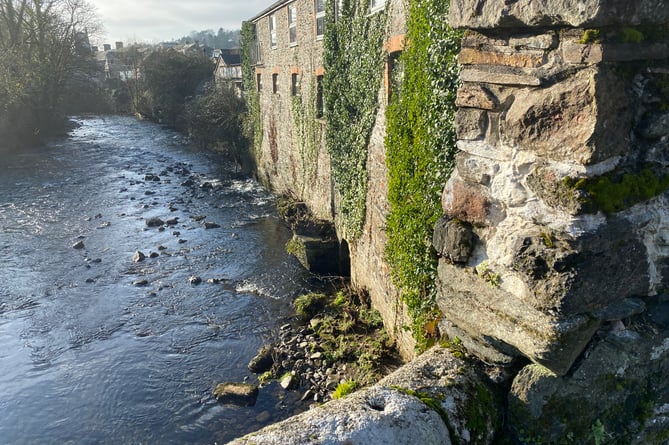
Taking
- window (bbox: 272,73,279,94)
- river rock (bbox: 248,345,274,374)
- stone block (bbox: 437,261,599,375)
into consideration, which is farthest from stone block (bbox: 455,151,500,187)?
window (bbox: 272,73,279,94)

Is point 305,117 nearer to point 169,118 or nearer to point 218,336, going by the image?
point 218,336

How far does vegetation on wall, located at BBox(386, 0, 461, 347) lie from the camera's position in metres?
4.40

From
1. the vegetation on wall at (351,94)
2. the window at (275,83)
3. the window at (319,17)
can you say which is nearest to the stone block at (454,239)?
the vegetation on wall at (351,94)

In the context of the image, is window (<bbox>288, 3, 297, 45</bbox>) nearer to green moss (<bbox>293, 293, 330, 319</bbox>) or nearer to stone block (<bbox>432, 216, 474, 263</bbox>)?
green moss (<bbox>293, 293, 330, 319</bbox>)

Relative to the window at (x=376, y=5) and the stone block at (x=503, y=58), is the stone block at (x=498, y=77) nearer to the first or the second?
the stone block at (x=503, y=58)

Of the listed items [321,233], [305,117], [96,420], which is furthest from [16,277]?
[305,117]

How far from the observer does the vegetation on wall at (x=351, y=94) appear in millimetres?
7766

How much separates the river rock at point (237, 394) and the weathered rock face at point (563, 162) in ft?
18.4

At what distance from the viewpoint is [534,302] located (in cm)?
228

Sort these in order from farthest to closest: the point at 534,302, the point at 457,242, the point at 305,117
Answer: the point at 305,117, the point at 457,242, the point at 534,302

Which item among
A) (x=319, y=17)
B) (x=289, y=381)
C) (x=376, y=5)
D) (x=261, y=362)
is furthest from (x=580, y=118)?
(x=319, y=17)

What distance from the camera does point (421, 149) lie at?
492cm

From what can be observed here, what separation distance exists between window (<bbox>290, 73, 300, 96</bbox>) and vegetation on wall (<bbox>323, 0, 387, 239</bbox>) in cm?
385

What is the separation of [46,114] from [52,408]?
92.8ft
